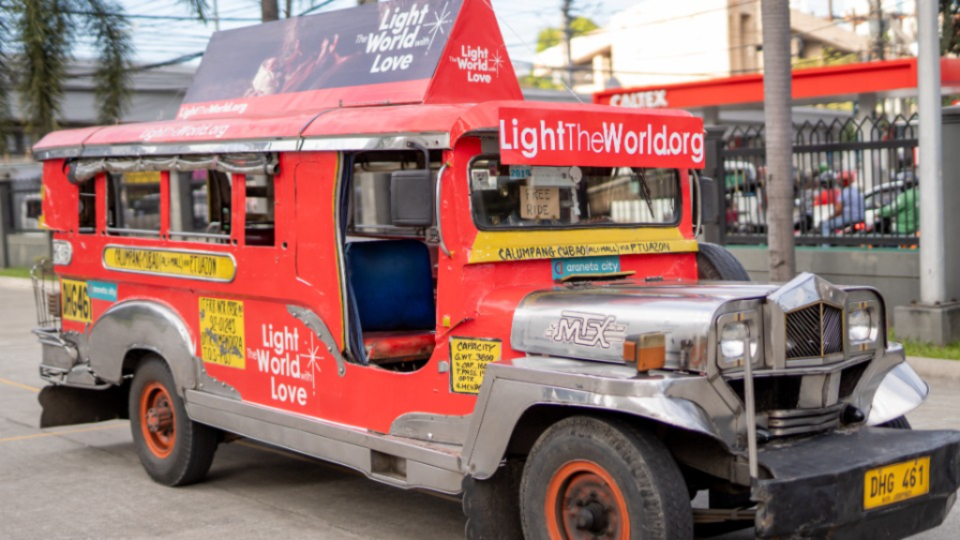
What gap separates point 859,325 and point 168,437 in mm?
4352

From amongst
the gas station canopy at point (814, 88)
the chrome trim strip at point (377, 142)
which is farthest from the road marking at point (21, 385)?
the gas station canopy at point (814, 88)

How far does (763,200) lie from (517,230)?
8.45 meters

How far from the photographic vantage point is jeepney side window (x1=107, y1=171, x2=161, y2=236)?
24.0 ft

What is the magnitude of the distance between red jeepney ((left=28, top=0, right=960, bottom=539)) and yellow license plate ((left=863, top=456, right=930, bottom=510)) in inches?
0.5

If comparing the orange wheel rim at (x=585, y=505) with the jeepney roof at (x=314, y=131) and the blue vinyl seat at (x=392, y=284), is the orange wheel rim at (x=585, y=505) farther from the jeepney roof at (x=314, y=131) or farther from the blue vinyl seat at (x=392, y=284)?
the blue vinyl seat at (x=392, y=284)

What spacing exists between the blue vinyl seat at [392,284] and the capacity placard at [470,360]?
105cm

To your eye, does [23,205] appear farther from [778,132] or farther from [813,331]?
[813,331]

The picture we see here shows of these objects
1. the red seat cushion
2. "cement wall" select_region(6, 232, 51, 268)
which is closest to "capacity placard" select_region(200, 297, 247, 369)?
the red seat cushion

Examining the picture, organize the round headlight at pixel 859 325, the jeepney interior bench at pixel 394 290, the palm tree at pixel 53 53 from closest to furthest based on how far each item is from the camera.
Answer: the round headlight at pixel 859 325, the jeepney interior bench at pixel 394 290, the palm tree at pixel 53 53

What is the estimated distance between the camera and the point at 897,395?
5.15 m

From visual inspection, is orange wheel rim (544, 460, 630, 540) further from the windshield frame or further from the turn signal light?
the windshield frame

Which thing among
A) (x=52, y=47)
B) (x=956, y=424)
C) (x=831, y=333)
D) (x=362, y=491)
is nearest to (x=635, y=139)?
(x=831, y=333)

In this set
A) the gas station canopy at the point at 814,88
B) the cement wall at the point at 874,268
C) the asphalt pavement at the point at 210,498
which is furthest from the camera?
the gas station canopy at the point at 814,88

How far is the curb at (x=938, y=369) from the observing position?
9.64m
